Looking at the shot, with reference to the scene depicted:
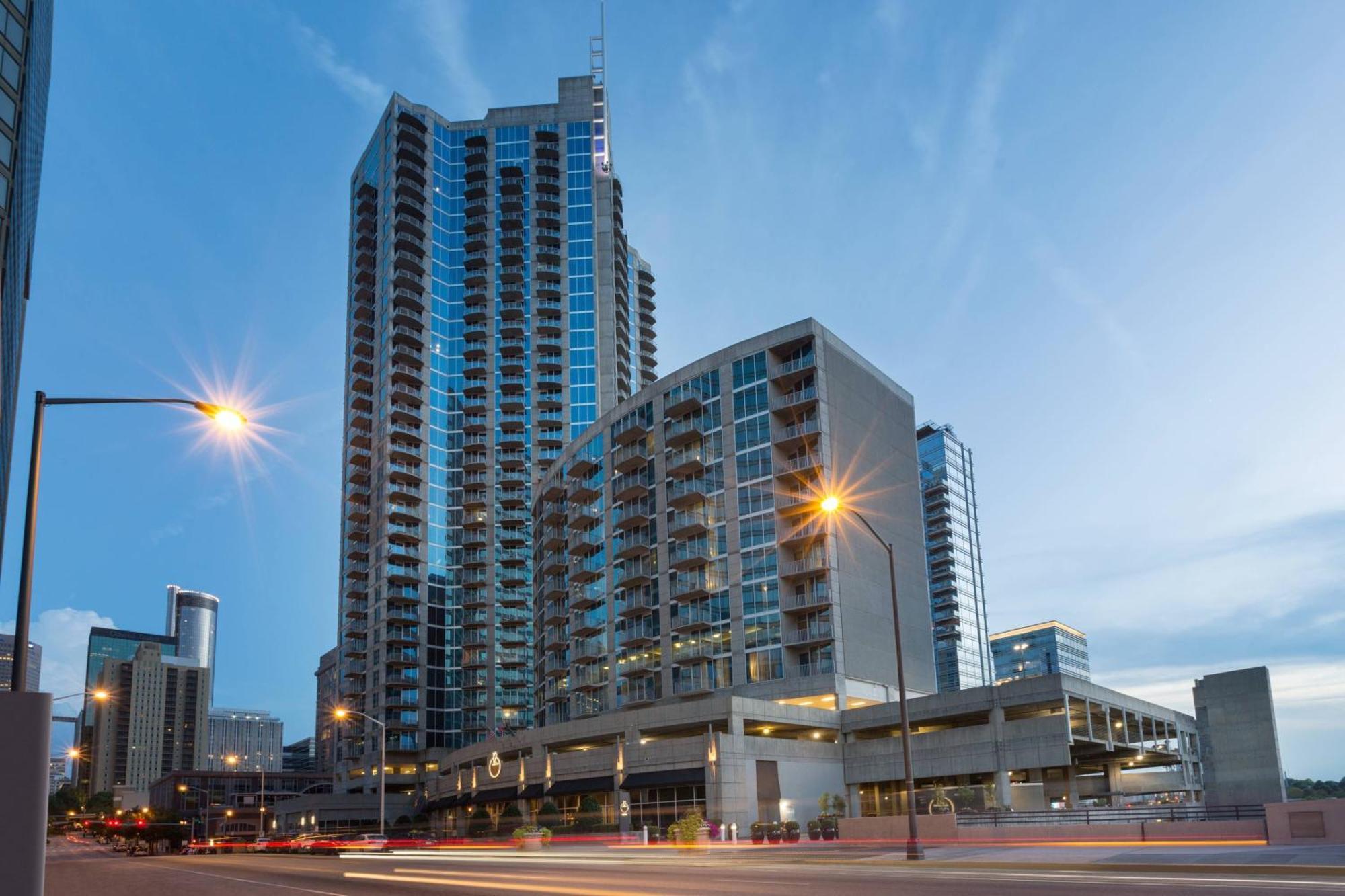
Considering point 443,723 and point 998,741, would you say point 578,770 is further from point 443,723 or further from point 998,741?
point 443,723

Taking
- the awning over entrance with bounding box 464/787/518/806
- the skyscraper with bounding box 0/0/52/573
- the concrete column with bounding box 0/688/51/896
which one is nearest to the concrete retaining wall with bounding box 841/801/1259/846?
the concrete column with bounding box 0/688/51/896

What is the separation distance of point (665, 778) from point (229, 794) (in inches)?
6144

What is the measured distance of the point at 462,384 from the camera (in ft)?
488

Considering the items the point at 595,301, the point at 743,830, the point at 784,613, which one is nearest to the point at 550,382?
the point at 595,301

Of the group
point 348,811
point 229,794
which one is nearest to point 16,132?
point 348,811

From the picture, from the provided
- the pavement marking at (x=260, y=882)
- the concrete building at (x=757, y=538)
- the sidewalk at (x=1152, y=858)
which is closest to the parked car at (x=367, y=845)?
the pavement marking at (x=260, y=882)

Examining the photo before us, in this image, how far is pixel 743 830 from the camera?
6306cm

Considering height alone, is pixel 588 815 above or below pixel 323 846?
above

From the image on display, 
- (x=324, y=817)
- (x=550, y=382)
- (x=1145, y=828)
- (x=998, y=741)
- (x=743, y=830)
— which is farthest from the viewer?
(x=550, y=382)

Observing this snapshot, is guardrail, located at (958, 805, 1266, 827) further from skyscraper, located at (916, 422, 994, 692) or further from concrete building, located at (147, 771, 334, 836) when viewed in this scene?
concrete building, located at (147, 771, 334, 836)

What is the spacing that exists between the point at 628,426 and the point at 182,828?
49465mm

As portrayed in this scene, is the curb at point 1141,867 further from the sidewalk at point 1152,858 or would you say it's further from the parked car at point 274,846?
the parked car at point 274,846

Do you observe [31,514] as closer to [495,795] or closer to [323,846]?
[323,846]

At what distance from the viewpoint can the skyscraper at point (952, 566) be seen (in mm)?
168750
